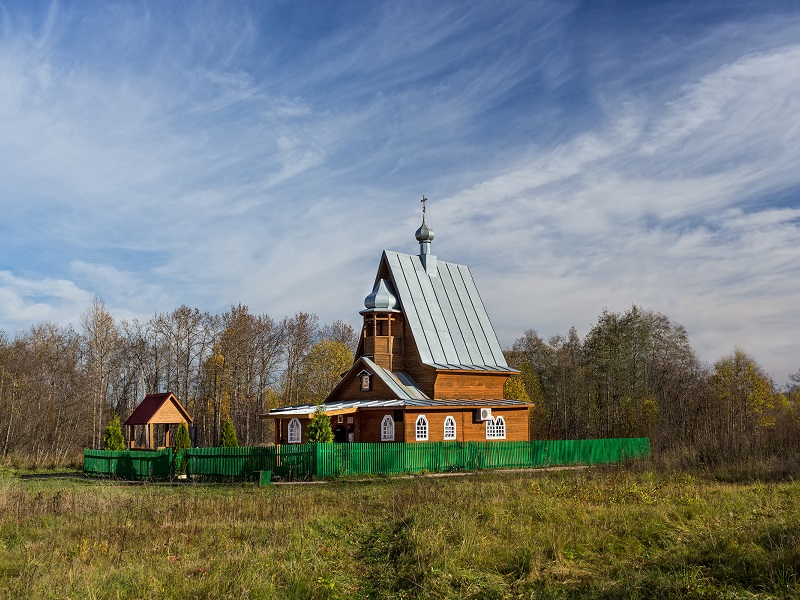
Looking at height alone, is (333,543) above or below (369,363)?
below

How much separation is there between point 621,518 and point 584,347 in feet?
159

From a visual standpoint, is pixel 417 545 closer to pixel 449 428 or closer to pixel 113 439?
pixel 449 428

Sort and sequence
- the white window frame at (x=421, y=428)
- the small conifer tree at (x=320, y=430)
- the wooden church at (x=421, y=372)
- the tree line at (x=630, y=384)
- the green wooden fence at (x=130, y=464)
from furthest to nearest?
the tree line at (x=630, y=384) → the wooden church at (x=421, y=372) → the white window frame at (x=421, y=428) → the small conifer tree at (x=320, y=430) → the green wooden fence at (x=130, y=464)

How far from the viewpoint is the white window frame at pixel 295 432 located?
1180 inches

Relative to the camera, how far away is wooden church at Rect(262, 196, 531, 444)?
2934 centimetres

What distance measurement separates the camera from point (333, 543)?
10.7 meters

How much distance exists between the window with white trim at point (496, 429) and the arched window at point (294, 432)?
28.5 ft

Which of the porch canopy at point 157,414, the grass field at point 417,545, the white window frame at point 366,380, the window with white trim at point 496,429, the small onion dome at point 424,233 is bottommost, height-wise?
the grass field at point 417,545

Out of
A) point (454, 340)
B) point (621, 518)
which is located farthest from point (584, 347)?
point (621, 518)

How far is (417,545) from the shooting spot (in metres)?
9.91

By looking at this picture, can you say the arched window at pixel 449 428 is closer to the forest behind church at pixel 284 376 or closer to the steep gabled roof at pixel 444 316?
the steep gabled roof at pixel 444 316

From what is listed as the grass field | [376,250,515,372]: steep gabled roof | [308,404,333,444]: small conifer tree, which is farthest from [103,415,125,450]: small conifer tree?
the grass field

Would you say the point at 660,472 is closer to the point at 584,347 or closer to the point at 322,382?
the point at 322,382

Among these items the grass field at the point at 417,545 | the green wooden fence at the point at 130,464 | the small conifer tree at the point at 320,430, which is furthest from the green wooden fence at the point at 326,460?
the grass field at the point at 417,545
